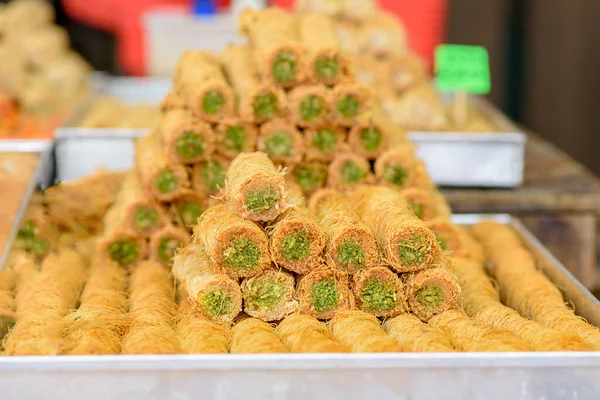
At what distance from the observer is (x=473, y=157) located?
3578 mm

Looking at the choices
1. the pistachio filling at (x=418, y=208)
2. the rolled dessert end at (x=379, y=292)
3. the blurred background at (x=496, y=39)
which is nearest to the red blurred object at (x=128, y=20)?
the blurred background at (x=496, y=39)

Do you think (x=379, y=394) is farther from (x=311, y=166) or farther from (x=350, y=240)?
(x=311, y=166)

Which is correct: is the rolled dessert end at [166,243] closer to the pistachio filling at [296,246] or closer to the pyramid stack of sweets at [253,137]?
the pyramid stack of sweets at [253,137]

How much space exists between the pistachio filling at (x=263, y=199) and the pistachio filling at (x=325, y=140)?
25.8 inches

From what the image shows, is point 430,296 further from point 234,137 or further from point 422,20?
point 422,20

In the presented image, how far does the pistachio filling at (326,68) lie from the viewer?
100 inches

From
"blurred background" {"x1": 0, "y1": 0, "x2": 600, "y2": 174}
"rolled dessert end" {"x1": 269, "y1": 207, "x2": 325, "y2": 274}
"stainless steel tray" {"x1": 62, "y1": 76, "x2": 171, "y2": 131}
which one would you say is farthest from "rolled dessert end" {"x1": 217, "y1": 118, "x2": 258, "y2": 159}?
"blurred background" {"x1": 0, "y1": 0, "x2": 600, "y2": 174}

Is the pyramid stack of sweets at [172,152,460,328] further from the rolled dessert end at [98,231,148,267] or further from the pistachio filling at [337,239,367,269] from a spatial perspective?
the rolled dessert end at [98,231,148,267]

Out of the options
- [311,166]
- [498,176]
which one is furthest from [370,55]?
[311,166]

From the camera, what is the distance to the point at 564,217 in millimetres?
3467

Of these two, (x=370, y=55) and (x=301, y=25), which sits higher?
(x=301, y=25)

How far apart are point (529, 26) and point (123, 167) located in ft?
12.4

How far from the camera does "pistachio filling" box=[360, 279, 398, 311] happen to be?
6.45 ft

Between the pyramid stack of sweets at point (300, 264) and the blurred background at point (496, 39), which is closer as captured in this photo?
the pyramid stack of sweets at point (300, 264)
